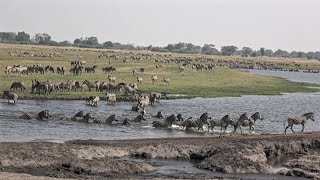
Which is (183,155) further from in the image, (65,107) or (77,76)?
(77,76)

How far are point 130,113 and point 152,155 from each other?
14191 millimetres

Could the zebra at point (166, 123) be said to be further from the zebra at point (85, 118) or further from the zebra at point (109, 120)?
the zebra at point (85, 118)

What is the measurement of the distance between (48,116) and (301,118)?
14.5 m

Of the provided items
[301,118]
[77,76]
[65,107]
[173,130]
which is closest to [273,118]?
[301,118]

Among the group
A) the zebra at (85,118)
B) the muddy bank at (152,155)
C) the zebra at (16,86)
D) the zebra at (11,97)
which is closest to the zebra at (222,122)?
the muddy bank at (152,155)

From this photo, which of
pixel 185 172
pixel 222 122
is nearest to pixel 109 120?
pixel 222 122

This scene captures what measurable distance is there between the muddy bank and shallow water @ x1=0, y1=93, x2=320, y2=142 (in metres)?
3.49

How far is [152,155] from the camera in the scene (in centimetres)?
2314

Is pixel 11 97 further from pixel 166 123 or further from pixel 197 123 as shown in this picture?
pixel 197 123

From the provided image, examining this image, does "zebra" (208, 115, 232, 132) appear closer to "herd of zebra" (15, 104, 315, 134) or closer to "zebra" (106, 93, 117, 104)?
"herd of zebra" (15, 104, 315, 134)

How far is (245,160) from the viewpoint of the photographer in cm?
2167

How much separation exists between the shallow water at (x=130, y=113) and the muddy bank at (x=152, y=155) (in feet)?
11.4

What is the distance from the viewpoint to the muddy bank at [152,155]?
778 inches

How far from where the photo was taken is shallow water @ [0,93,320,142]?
2814cm
